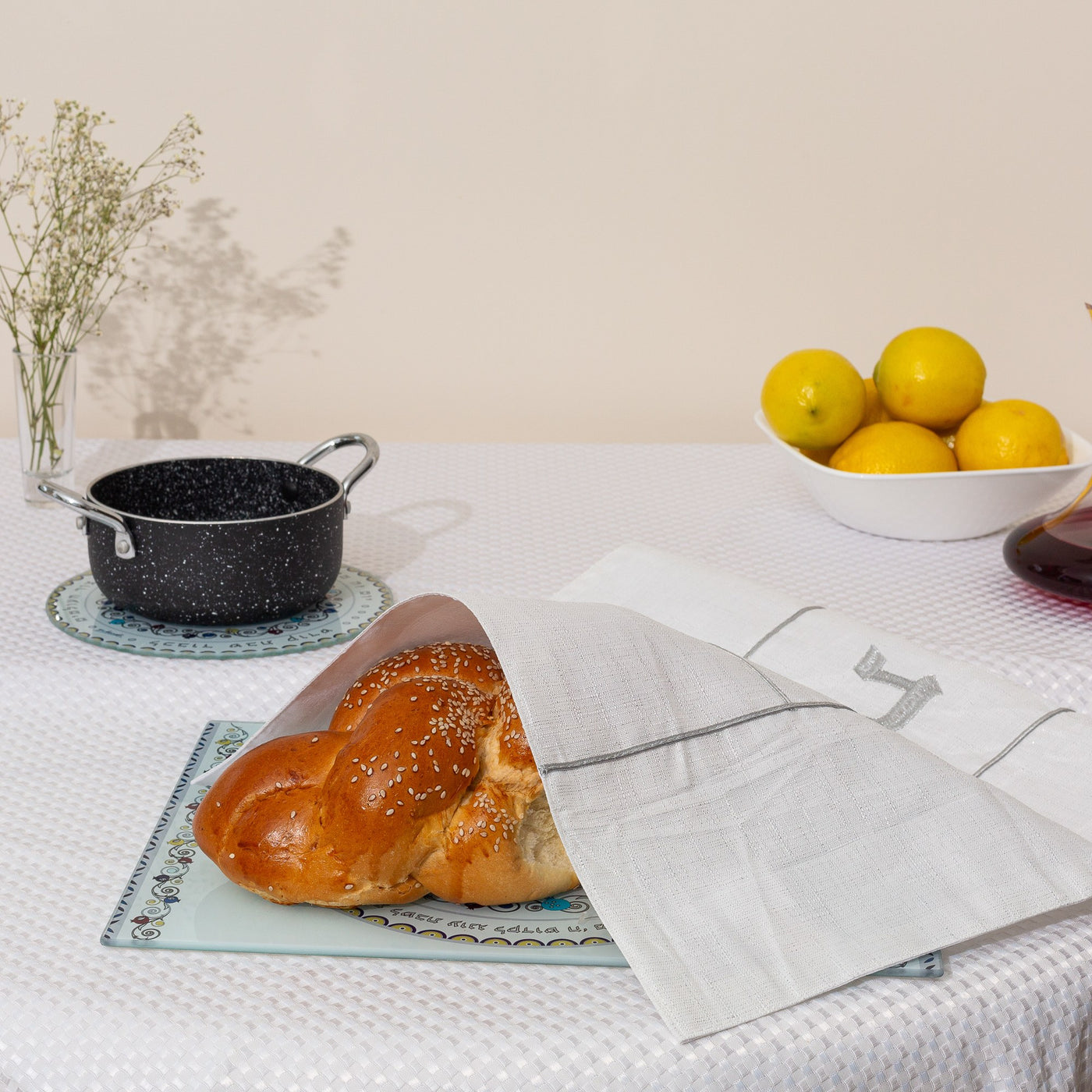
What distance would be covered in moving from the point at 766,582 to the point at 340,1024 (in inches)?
22.9

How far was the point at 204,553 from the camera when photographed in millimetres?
769

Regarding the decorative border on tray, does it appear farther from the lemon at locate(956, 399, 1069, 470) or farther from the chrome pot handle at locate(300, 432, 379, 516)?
the lemon at locate(956, 399, 1069, 470)

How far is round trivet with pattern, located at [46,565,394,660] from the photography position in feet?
2.53

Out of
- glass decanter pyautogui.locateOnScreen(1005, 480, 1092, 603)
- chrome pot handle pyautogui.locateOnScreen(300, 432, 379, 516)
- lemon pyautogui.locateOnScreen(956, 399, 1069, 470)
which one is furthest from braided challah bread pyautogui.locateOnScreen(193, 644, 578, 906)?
lemon pyautogui.locateOnScreen(956, 399, 1069, 470)

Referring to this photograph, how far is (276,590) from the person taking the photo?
31.4 inches

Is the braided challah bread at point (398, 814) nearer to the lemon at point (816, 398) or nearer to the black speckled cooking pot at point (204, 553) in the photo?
the black speckled cooking pot at point (204, 553)

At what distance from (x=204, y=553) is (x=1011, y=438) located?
0.68 meters

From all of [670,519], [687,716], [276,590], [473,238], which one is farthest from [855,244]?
[687,716]

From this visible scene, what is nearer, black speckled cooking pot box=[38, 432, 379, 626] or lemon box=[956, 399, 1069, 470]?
black speckled cooking pot box=[38, 432, 379, 626]

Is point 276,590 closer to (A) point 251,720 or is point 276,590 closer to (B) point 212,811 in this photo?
(A) point 251,720

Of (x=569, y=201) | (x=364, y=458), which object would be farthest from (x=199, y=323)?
(x=364, y=458)

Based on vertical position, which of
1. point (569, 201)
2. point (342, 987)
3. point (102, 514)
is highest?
point (569, 201)

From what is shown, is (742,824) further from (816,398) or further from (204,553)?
(816,398)

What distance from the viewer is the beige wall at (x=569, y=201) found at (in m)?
1.63
